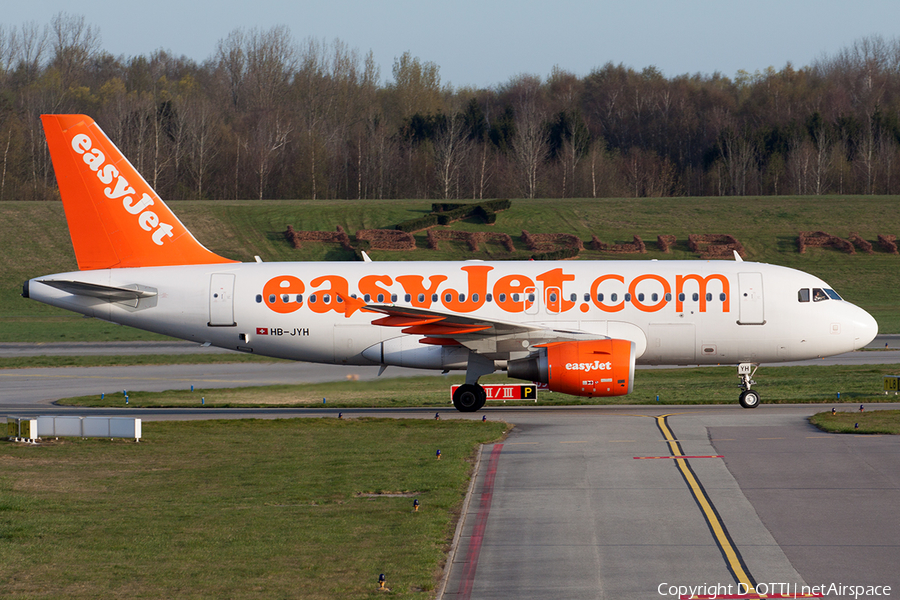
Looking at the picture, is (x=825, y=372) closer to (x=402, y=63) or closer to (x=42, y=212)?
(x=42, y=212)

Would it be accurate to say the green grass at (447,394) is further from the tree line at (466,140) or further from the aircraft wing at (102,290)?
the tree line at (466,140)

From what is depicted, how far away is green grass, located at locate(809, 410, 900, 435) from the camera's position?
2330 cm

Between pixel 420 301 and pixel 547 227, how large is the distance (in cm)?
6505

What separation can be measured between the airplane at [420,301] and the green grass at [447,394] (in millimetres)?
1933

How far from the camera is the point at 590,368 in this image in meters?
26.9

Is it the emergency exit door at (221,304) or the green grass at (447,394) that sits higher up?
the emergency exit door at (221,304)

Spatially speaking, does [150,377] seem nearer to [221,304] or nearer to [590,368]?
[221,304]

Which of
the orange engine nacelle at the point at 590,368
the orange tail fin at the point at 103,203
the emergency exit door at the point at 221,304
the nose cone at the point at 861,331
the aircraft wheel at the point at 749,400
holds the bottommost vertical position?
the aircraft wheel at the point at 749,400

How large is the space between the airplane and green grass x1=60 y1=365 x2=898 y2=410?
76.1 inches

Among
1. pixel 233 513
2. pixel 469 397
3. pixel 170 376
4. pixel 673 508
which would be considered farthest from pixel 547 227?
pixel 233 513

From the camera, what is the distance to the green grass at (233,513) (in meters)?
11.7

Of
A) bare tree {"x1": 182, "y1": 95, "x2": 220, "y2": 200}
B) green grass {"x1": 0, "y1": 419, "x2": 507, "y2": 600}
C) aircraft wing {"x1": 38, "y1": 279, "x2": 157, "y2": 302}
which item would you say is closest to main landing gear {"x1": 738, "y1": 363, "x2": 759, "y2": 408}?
green grass {"x1": 0, "y1": 419, "x2": 507, "y2": 600}

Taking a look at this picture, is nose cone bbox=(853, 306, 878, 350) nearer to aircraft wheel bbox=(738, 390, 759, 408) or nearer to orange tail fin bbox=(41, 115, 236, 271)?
aircraft wheel bbox=(738, 390, 759, 408)

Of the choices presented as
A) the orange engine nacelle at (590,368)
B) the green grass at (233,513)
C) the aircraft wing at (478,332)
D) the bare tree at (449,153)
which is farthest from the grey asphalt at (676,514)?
the bare tree at (449,153)
